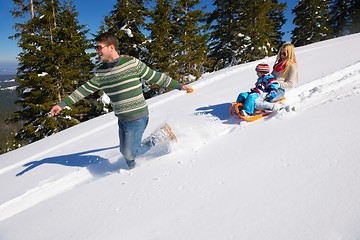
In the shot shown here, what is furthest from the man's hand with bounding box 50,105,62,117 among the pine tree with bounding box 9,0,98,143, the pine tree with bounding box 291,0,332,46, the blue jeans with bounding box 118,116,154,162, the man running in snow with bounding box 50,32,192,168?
the pine tree with bounding box 291,0,332,46

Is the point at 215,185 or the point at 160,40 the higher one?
the point at 160,40

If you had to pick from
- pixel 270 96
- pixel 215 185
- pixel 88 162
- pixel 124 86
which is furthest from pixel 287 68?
pixel 88 162

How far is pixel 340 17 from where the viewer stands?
2869 centimetres

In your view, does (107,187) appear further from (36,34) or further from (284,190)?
(36,34)

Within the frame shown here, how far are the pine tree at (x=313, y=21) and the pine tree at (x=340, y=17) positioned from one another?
1.64 meters

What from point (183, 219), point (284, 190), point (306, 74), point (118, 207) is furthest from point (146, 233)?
point (306, 74)

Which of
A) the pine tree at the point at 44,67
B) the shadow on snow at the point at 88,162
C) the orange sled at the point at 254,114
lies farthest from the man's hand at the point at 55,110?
the pine tree at the point at 44,67

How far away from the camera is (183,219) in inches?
76.9

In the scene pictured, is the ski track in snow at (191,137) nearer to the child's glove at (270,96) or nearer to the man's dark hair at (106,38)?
the child's glove at (270,96)

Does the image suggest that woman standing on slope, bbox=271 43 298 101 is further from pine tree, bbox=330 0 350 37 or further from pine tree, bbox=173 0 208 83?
pine tree, bbox=330 0 350 37

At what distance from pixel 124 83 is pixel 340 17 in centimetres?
3380

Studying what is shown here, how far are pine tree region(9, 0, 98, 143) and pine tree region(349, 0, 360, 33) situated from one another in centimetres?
2820

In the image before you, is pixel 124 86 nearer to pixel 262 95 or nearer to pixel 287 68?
pixel 262 95

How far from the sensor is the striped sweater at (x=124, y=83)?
3018 millimetres
